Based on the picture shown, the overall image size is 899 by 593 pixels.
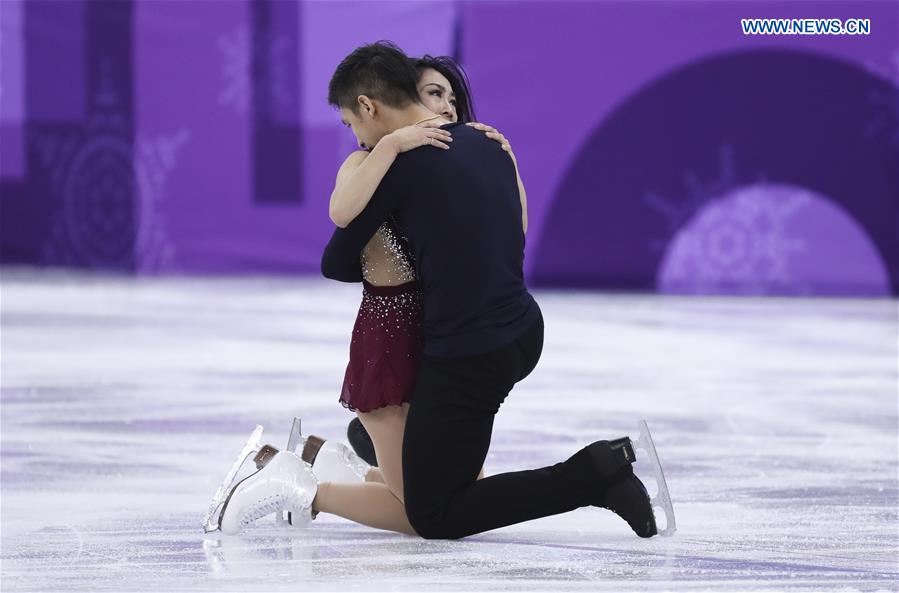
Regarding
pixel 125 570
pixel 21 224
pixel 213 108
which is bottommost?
pixel 125 570

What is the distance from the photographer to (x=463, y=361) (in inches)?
93.4

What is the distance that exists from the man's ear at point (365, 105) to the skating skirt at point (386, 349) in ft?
1.05

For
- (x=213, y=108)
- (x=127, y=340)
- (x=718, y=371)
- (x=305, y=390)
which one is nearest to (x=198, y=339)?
(x=127, y=340)

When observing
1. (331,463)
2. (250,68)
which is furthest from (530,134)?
(331,463)

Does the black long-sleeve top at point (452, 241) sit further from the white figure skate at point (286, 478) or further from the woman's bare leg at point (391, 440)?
the white figure skate at point (286, 478)

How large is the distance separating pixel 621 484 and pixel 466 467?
28 cm

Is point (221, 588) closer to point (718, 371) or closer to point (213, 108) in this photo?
point (718, 371)

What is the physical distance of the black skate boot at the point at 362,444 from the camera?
286 cm

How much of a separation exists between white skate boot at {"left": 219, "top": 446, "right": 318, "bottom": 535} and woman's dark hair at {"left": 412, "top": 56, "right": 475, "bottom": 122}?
32.4 inches

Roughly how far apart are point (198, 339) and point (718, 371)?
6.93ft

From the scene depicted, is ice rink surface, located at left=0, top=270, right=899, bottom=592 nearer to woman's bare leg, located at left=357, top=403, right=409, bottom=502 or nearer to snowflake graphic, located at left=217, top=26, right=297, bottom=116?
woman's bare leg, located at left=357, top=403, right=409, bottom=502

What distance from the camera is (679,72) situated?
7.59 metres

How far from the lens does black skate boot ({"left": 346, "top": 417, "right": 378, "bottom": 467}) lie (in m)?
2.86

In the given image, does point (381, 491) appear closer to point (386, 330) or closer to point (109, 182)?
point (386, 330)
